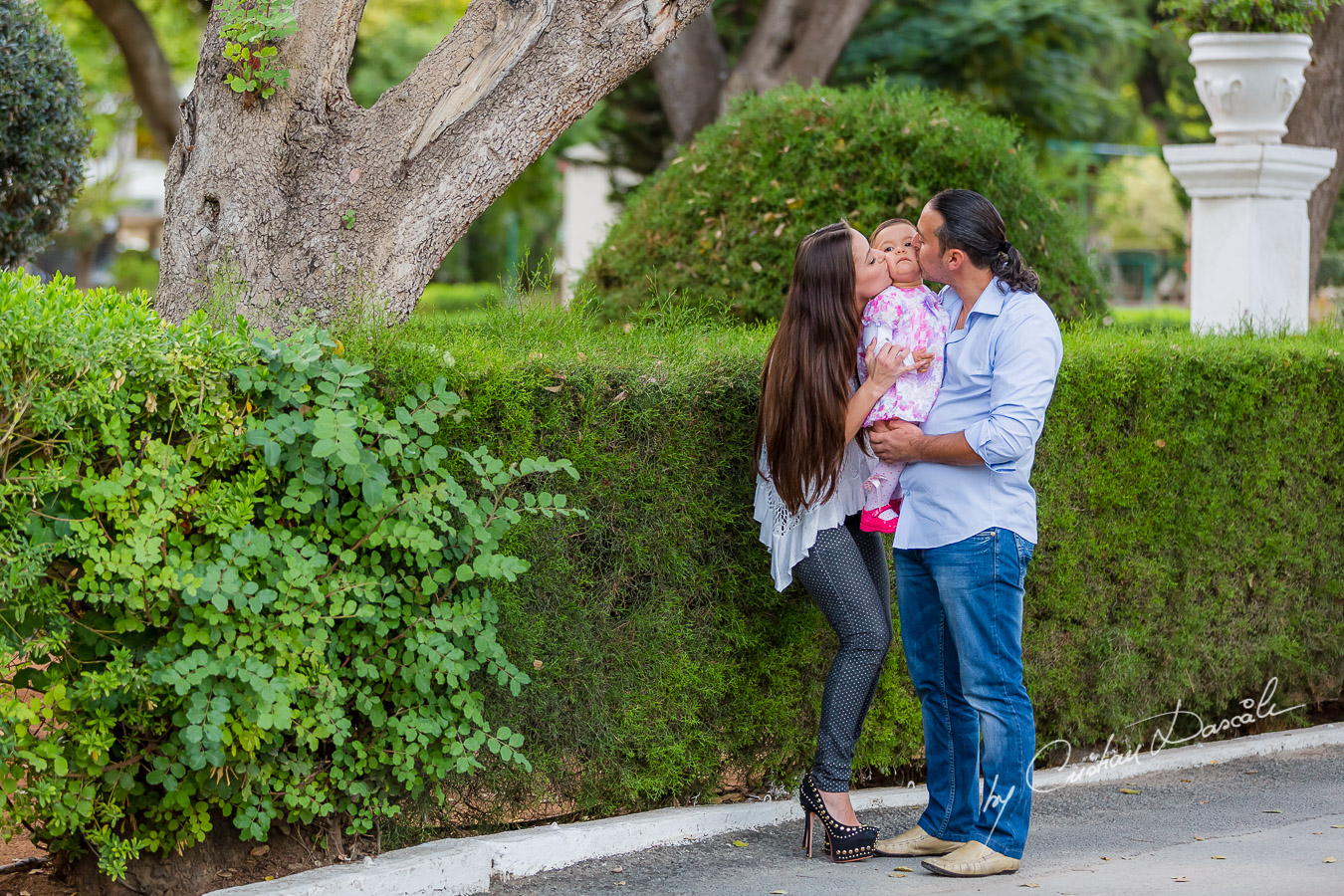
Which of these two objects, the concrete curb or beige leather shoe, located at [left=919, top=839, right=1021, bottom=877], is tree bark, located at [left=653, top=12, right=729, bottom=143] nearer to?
the concrete curb

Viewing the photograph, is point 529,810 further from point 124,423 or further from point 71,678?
point 124,423

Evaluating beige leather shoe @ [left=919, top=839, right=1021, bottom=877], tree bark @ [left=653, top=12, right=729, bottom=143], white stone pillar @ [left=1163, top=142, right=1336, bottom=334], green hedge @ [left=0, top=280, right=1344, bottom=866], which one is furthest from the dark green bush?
tree bark @ [left=653, top=12, right=729, bottom=143]

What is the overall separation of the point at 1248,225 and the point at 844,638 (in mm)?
5137

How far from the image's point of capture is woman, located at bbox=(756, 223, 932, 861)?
4.17 metres

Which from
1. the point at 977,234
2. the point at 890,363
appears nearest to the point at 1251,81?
the point at 977,234

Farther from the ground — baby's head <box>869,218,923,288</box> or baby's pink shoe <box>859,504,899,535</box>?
baby's head <box>869,218,923,288</box>

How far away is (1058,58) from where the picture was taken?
16.9 meters

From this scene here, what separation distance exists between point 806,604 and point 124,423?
246cm

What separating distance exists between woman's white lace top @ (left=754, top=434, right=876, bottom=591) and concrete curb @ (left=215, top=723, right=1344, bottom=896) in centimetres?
99

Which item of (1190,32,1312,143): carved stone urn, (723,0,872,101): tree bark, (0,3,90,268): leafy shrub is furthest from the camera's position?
(723,0,872,101): tree bark

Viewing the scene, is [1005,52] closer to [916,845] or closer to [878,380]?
[878,380]

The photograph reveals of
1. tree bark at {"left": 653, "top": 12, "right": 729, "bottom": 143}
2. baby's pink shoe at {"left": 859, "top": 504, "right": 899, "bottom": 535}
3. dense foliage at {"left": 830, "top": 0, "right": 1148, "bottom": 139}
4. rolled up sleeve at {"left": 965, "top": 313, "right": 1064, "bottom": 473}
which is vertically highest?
dense foliage at {"left": 830, "top": 0, "right": 1148, "bottom": 139}

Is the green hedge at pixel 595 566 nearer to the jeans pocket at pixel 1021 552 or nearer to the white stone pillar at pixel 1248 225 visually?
the jeans pocket at pixel 1021 552

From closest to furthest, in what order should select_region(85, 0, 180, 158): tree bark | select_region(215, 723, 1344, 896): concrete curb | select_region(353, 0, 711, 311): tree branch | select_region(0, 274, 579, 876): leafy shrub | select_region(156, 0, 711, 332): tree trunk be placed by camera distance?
select_region(0, 274, 579, 876): leafy shrub, select_region(215, 723, 1344, 896): concrete curb, select_region(156, 0, 711, 332): tree trunk, select_region(353, 0, 711, 311): tree branch, select_region(85, 0, 180, 158): tree bark
